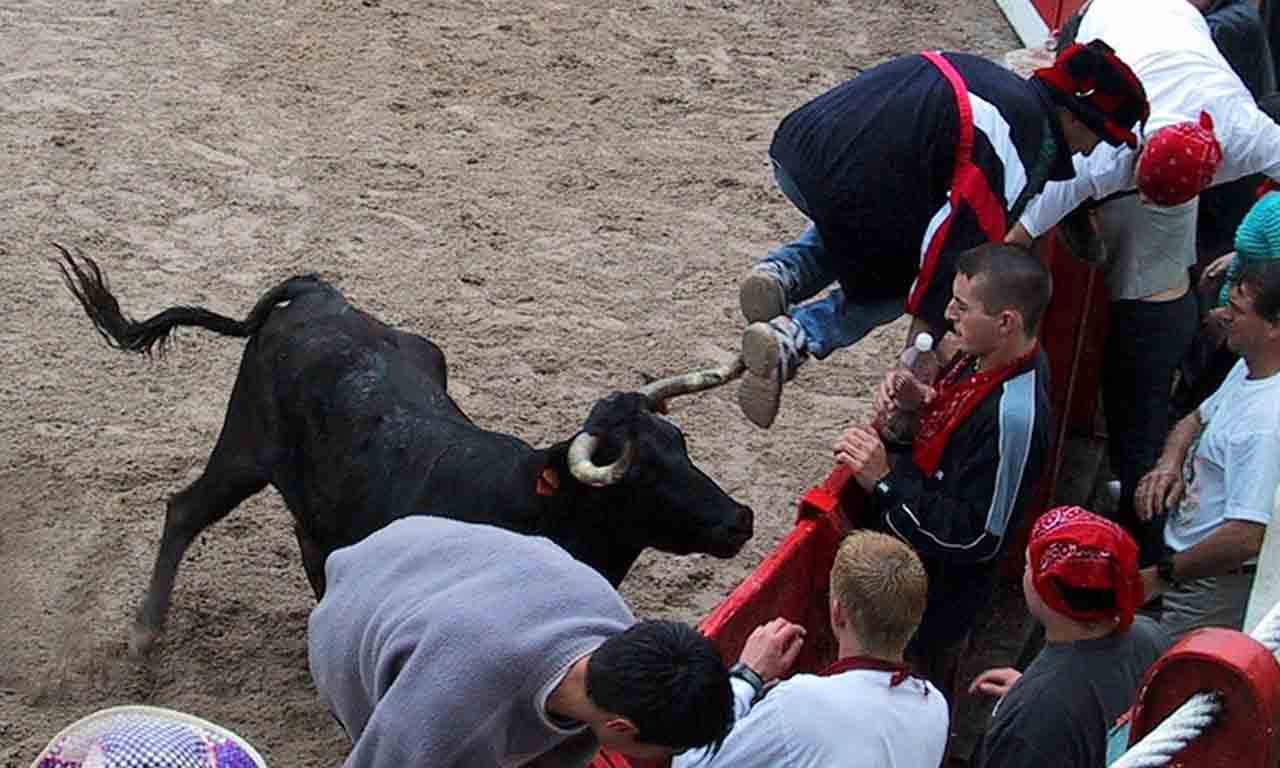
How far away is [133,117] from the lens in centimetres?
834

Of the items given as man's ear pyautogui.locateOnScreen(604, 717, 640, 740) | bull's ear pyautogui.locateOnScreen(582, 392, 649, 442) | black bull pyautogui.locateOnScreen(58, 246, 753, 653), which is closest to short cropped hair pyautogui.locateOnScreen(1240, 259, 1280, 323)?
black bull pyautogui.locateOnScreen(58, 246, 753, 653)

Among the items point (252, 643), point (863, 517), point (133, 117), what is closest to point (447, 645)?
point (863, 517)

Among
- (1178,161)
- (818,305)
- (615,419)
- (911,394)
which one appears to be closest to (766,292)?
(818,305)

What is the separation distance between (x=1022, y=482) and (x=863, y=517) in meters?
0.43

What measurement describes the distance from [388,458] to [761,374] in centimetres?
102

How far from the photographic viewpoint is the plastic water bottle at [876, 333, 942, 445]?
4312 millimetres

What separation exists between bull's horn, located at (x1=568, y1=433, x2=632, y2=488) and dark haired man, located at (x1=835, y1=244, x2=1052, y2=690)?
0.55 meters

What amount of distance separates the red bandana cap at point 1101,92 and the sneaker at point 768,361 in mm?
930

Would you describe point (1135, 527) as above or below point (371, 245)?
above

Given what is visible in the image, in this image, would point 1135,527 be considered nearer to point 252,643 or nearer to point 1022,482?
point 1022,482

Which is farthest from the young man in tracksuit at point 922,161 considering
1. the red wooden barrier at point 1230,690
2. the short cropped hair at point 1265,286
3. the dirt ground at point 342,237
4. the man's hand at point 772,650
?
the red wooden barrier at point 1230,690

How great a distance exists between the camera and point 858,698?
3.23m

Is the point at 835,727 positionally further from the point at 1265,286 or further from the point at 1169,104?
the point at 1169,104

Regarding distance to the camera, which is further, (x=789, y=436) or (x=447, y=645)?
(x=789, y=436)
